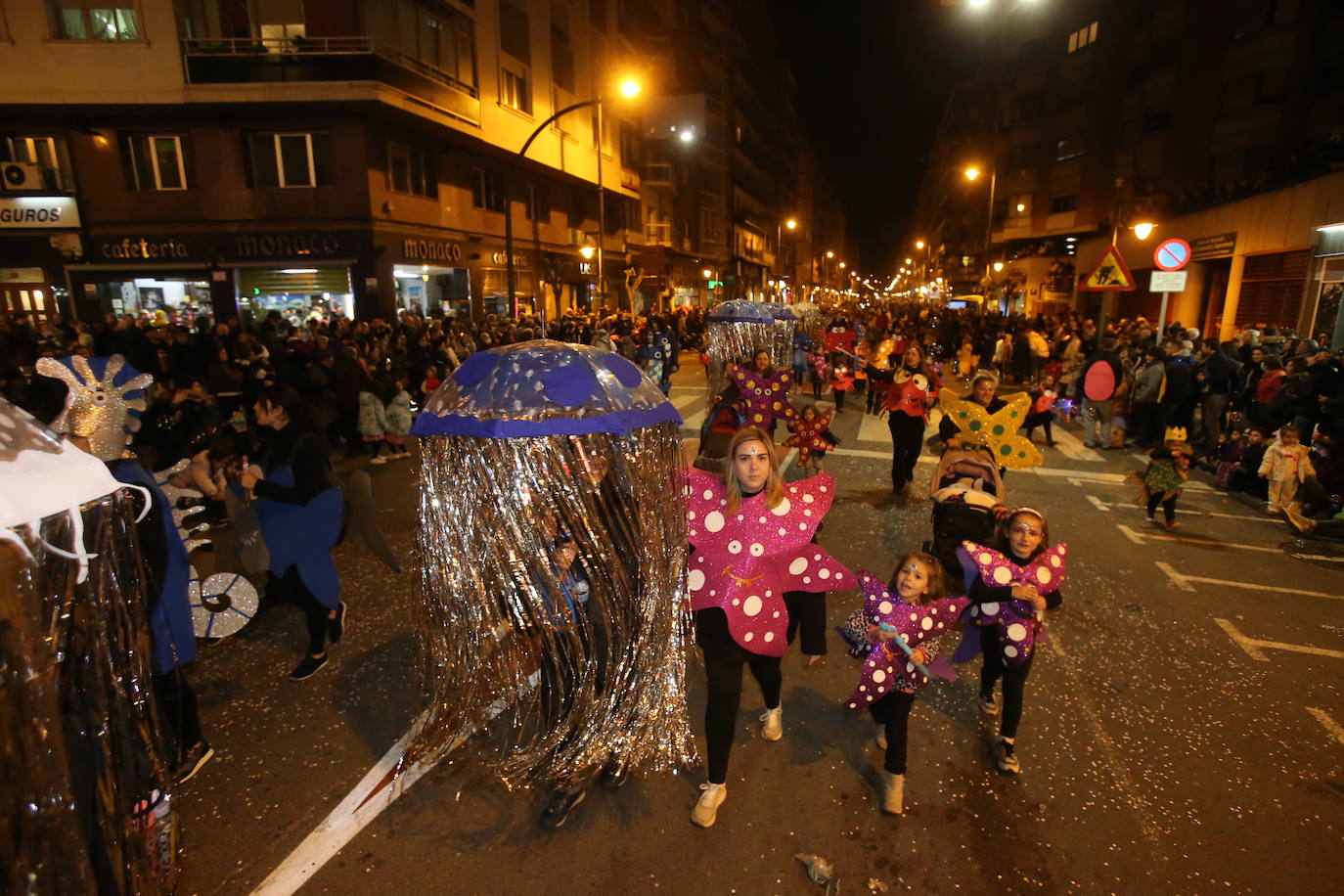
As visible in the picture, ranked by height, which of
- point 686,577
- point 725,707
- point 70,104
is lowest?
point 725,707

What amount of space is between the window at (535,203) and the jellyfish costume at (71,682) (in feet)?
86.2

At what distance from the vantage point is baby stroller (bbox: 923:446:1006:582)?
4844 mm

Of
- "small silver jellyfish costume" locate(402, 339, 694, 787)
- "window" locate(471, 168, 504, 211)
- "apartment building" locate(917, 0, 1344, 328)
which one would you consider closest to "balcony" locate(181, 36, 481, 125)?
"window" locate(471, 168, 504, 211)

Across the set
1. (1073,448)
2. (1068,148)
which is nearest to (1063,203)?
(1068,148)

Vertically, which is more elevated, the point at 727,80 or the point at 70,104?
the point at 727,80

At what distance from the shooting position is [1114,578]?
232 inches

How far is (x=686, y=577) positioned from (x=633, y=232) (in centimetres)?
3676

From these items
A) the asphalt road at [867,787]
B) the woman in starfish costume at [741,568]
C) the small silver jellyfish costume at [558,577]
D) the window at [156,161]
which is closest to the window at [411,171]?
the window at [156,161]

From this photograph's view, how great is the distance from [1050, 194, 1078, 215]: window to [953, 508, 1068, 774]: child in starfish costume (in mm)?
42933

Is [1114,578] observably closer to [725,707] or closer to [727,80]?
[725,707]

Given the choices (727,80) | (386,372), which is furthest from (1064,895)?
(727,80)

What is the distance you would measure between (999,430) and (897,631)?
290 cm

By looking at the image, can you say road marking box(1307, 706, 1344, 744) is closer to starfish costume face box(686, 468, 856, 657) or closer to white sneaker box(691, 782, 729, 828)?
starfish costume face box(686, 468, 856, 657)

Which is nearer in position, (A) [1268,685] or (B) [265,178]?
(A) [1268,685]
